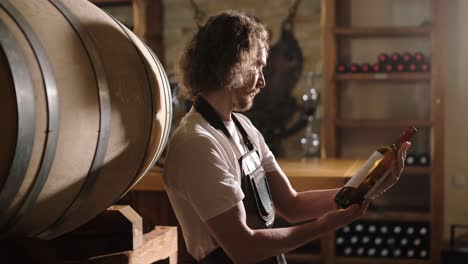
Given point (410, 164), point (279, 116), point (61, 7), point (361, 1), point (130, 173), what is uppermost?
point (361, 1)

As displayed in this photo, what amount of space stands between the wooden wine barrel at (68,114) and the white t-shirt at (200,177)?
0.95 ft

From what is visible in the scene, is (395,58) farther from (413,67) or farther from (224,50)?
(224,50)

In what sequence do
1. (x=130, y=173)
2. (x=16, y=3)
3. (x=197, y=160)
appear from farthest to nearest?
(x=197, y=160)
(x=130, y=173)
(x=16, y=3)

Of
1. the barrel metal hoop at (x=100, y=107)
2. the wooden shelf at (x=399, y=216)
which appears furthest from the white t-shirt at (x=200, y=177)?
the wooden shelf at (x=399, y=216)

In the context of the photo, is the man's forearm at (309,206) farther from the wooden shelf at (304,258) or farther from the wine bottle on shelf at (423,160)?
the wine bottle on shelf at (423,160)

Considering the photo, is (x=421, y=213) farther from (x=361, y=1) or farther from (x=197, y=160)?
(x=197, y=160)

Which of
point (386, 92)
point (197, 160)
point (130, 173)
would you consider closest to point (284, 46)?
point (386, 92)

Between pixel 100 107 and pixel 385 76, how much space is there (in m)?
3.80

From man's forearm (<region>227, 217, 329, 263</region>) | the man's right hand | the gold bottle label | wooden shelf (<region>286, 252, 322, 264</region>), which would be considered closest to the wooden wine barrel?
man's forearm (<region>227, 217, 329, 263</region>)

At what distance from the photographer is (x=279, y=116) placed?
4.98m

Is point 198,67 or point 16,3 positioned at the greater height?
point 16,3

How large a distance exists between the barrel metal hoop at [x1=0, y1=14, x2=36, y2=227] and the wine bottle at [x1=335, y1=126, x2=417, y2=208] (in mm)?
1050

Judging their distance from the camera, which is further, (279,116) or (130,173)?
(279,116)

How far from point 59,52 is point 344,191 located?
3.75 feet
